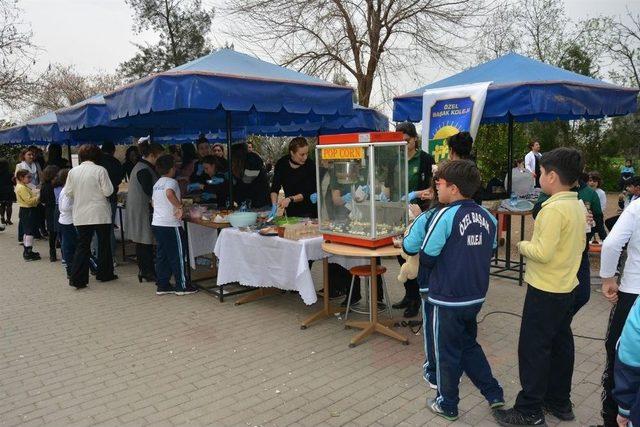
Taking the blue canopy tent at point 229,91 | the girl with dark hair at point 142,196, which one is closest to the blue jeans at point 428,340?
the blue canopy tent at point 229,91

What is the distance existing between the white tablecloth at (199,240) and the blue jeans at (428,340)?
368 centimetres

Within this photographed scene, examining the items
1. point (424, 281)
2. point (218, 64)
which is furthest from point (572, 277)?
point (218, 64)

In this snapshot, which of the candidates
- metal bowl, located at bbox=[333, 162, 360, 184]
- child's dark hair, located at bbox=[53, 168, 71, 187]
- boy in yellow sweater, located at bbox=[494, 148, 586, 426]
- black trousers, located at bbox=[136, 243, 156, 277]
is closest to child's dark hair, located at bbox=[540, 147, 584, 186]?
boy in yellow sweater, located at bbox=[494, 148, 586, 426]

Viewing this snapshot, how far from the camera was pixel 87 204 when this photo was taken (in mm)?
6395

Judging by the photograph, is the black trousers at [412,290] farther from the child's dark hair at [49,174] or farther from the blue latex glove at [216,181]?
the child's dark hair at [49,174]

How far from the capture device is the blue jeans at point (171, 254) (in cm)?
597

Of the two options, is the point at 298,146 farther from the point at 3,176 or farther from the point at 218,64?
the point at 3,176

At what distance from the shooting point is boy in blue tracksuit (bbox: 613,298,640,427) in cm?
175

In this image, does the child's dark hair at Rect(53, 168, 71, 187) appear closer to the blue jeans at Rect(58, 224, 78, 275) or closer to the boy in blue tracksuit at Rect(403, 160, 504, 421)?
the blue jeans at Rect(58, 224, 78, 275)

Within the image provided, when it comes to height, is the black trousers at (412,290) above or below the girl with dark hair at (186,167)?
below

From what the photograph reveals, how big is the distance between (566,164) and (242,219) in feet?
11.6

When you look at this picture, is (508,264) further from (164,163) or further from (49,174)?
(49,174)

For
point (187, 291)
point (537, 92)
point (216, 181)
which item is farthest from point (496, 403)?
point (216, 181)

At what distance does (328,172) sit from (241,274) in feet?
5.32
